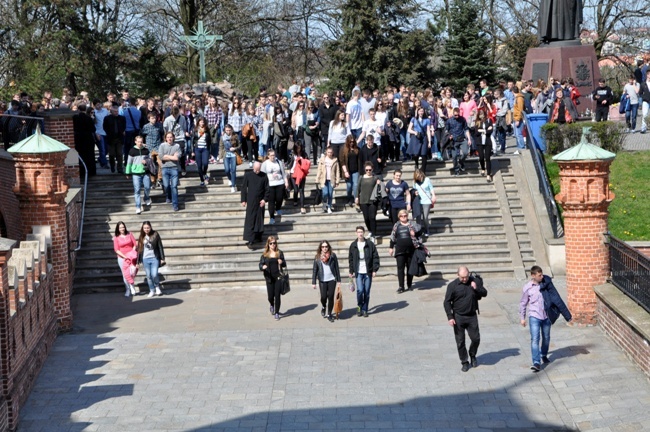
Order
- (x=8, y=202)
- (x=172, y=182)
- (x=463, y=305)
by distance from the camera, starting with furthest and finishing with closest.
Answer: (x=172, y=182)
(x=8, y=202)
(x=463, y=305)

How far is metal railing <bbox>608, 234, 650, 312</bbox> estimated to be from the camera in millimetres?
14656

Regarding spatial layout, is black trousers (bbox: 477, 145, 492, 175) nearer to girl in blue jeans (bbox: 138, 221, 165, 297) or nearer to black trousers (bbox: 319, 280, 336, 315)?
black trousers (bbox: 319, 280, 336, 315)

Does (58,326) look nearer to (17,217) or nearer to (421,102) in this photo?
(17,217)

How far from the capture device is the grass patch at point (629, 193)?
21.0m

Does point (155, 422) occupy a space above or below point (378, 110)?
below

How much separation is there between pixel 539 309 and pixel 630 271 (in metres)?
1.76

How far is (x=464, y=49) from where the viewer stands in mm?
41500

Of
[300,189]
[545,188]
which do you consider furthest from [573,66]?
[300,189]

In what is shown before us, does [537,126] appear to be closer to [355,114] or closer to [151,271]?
[355,114]

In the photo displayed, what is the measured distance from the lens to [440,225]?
2159cm

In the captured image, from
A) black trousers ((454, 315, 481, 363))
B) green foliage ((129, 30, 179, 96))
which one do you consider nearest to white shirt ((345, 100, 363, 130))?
black trousers ((454, 315, 481, 363))

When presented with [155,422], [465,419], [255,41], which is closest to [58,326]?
[155,422]

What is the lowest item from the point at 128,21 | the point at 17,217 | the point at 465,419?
the point at 465,419

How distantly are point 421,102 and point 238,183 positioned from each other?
15.5 feet
